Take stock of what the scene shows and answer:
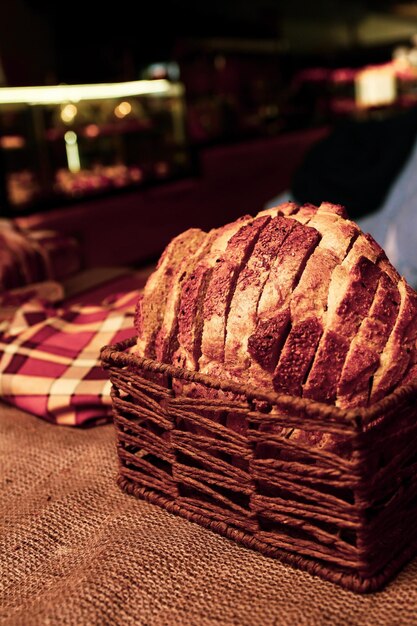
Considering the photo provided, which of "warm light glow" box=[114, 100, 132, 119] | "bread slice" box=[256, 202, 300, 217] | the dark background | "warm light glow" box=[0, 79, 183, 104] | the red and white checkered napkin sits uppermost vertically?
the dark background

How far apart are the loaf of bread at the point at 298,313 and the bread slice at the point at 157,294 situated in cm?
3

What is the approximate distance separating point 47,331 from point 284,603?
3.23 ft

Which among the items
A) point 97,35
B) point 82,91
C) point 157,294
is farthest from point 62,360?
point 97,35

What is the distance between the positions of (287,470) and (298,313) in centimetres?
19

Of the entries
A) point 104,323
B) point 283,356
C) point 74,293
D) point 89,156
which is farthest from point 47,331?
point 89,156

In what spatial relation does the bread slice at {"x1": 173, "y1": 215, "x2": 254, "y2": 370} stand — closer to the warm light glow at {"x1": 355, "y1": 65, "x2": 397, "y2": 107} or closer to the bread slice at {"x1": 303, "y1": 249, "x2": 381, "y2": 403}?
the bread slice at {"x1": 303, "y1": 249, "x2": 381, "y2": 403}

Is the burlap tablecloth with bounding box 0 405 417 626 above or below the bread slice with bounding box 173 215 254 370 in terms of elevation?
below

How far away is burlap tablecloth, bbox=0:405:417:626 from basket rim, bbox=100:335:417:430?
8.8 inches

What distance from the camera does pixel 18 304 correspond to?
1.89 m

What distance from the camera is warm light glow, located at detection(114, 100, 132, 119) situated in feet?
18.9

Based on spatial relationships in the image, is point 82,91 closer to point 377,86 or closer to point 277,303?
point 277,303

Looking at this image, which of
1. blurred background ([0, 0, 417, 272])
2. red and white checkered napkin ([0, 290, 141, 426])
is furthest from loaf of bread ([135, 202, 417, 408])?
blurred background ([0, 0, 417, 272])

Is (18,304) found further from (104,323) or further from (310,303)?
(310,303)

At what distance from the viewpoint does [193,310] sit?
88 cm
